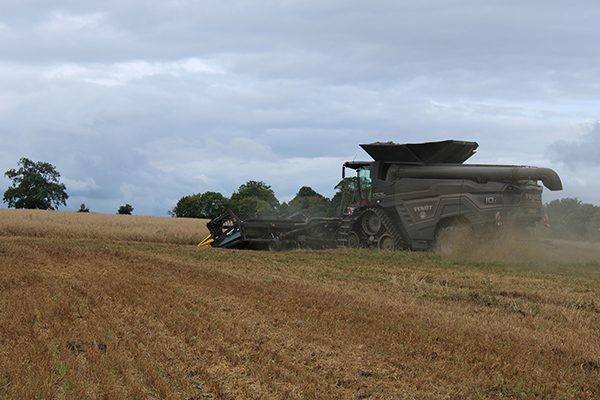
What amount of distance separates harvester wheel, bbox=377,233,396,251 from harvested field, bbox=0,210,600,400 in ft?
22.4

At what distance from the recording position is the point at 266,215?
81.6 feet

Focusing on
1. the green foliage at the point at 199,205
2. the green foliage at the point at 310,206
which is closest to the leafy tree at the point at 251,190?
the green foliage at the point at 199,205

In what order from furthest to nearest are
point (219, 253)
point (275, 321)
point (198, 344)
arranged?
1. point (219, 253)
2. point (275, 321)
3. point (198, 344)

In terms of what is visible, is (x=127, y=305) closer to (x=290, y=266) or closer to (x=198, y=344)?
(x=198, y=344)

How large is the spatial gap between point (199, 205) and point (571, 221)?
60.3m

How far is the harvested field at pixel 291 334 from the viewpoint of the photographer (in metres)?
→ 5.72

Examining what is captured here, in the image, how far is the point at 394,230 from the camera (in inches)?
811

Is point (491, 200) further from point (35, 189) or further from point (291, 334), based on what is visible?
point (35, 189)

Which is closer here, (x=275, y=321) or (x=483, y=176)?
(x=275, y=321)

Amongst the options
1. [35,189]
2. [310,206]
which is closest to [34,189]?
[35,189]

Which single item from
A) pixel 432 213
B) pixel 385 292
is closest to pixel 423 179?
pixel 432 213

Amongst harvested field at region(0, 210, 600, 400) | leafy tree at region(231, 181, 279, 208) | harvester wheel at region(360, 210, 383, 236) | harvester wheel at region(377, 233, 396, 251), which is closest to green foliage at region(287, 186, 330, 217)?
harvester wheel at region(360, 210, 383, 236)

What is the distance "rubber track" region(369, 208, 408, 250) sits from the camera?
2036 cm

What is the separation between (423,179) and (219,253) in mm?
5977
